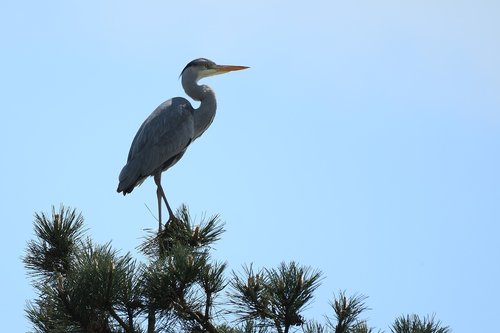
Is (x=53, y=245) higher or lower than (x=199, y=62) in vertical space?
lower

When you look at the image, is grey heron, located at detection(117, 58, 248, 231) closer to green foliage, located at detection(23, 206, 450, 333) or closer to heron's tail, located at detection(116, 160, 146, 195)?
heron's tail, located at detection(116, 160, 146, 195)

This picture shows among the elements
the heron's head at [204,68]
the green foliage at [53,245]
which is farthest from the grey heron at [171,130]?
the green foliage at [53,245]

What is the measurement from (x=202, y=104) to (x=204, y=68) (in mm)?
466

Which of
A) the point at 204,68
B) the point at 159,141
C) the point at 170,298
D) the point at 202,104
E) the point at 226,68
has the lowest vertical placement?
the point at 170,298

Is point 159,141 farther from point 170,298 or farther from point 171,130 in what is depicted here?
point 170,298

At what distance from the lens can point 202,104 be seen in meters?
9.44

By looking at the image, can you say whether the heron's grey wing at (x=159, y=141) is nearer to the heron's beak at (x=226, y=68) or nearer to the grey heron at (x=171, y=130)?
the grey heron at (x=171, y=130)

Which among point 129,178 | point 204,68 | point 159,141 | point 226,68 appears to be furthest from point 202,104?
point 129,178

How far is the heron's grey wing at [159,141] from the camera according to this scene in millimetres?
8359

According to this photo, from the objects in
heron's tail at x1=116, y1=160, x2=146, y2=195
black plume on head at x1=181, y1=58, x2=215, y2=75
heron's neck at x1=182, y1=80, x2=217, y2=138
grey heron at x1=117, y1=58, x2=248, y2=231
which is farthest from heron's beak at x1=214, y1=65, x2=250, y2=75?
heron's tail at x1=116, y1=160, x2=146, y2=195

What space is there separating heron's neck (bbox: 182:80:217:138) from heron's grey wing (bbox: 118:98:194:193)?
0.13 m

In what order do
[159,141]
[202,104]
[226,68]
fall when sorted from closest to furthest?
[159,141]
[202,104]
[226,68]

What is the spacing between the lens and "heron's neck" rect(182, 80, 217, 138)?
9352 mm

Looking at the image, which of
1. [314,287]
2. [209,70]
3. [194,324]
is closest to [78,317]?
[194,324]
